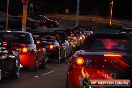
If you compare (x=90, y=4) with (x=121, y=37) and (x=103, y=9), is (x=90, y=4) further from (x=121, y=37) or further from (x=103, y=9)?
(x=121, y=37)

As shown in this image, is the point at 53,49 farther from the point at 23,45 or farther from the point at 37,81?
the point at 37,81

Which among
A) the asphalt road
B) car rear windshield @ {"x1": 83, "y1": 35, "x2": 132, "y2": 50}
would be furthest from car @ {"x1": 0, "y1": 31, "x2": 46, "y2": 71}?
car rear windshield @ {"x1": 83, "y1": 35, "x2": 132, "y2": 50}

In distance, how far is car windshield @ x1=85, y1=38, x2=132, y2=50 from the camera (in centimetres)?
1311

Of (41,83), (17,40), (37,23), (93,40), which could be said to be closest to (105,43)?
(93,40)

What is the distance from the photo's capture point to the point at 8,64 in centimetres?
1848

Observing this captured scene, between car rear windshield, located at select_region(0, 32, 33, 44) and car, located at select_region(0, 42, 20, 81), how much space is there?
2875 millimetres

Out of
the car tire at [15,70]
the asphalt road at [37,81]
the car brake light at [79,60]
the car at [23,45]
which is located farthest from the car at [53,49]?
the car brake light at [79,60]

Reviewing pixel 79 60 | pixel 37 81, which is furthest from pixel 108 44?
pixel 37 81

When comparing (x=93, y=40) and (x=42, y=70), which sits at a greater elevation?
(x=93, y=40)

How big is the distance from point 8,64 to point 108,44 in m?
5.89

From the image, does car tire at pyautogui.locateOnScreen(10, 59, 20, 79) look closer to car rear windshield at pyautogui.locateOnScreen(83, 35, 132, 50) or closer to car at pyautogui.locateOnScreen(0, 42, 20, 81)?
car at pyautogui.locateOnScreen(0, 42, 20, 81)

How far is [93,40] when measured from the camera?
13.4 metres

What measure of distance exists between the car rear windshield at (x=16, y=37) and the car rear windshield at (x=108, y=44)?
9127mm

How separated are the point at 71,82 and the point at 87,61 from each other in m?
0.69
